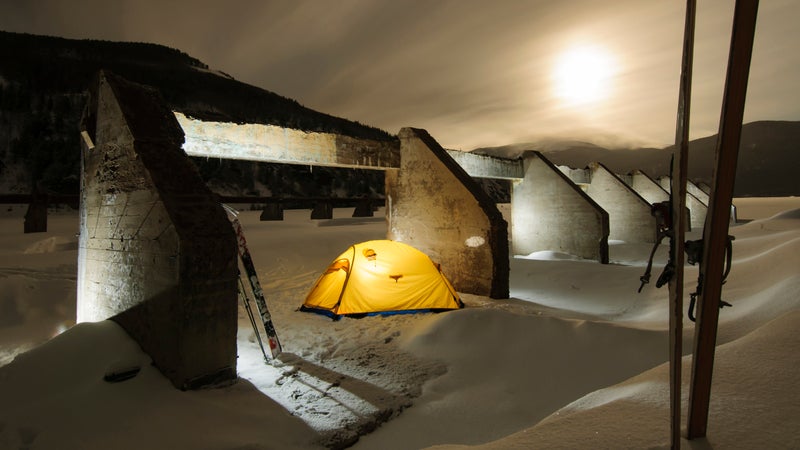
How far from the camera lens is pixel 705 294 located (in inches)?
Result: 47.1

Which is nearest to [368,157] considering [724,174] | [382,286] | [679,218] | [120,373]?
[382,286]

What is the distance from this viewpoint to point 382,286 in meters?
6.98

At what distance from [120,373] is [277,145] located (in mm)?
4687

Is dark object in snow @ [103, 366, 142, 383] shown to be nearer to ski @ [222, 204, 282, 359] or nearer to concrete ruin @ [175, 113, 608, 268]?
ski @ [222, 204, 282, 359]

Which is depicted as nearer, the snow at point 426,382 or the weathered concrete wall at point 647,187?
the snow at point 426,382

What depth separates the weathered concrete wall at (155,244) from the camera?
11.7 ft

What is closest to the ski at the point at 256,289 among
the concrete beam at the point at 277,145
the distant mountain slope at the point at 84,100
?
the concrete beam at the point at 277,145

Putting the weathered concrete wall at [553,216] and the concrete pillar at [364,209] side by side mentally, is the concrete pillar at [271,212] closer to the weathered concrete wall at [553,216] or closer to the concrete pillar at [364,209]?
the concrete pillar at [364,209]

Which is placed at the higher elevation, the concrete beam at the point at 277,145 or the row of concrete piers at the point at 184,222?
the concrete beam at the point at 277,145

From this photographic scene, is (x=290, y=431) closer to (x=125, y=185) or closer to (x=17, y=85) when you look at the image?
(x=125, y=185)

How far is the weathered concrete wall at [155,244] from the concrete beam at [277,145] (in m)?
1.52

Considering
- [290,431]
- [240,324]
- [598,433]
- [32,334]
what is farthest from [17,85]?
[598,433]

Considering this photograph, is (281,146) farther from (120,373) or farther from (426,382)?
(426,382)

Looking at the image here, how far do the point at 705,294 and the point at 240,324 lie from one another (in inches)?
261
